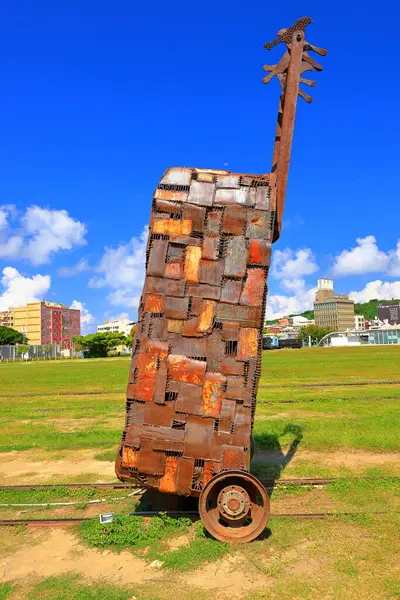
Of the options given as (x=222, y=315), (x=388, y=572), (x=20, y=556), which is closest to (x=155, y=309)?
(x=222, y=315)

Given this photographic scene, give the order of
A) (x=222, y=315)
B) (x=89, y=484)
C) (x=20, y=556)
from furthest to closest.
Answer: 1. (x=89, y=484)
2. (x=222, y=315)
3. (x=20, y=556)

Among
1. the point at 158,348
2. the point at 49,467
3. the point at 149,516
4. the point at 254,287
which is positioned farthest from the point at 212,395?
the point at 49,467

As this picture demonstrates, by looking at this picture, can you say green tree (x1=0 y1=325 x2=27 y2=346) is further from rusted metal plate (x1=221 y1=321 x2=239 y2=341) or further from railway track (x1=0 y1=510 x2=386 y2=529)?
rusted metal plate (x1=221 y1=321 x2=239 y2=341)

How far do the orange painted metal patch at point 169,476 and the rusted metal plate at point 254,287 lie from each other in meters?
2.22

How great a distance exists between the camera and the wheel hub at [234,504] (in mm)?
6160

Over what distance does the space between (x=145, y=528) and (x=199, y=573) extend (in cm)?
146

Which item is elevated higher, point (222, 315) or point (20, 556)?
point (222, 315)

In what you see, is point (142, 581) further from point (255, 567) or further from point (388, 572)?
point (388, 572)

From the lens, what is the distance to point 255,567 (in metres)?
5.60

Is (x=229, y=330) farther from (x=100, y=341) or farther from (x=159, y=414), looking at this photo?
(x=100, y=341)

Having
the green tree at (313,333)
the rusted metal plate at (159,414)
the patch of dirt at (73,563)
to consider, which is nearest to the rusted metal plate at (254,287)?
the rusted metal plate at (159,414)

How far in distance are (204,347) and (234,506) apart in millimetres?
1982

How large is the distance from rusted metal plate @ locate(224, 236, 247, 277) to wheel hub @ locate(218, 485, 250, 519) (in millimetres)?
2755

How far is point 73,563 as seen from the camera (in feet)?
19.4
